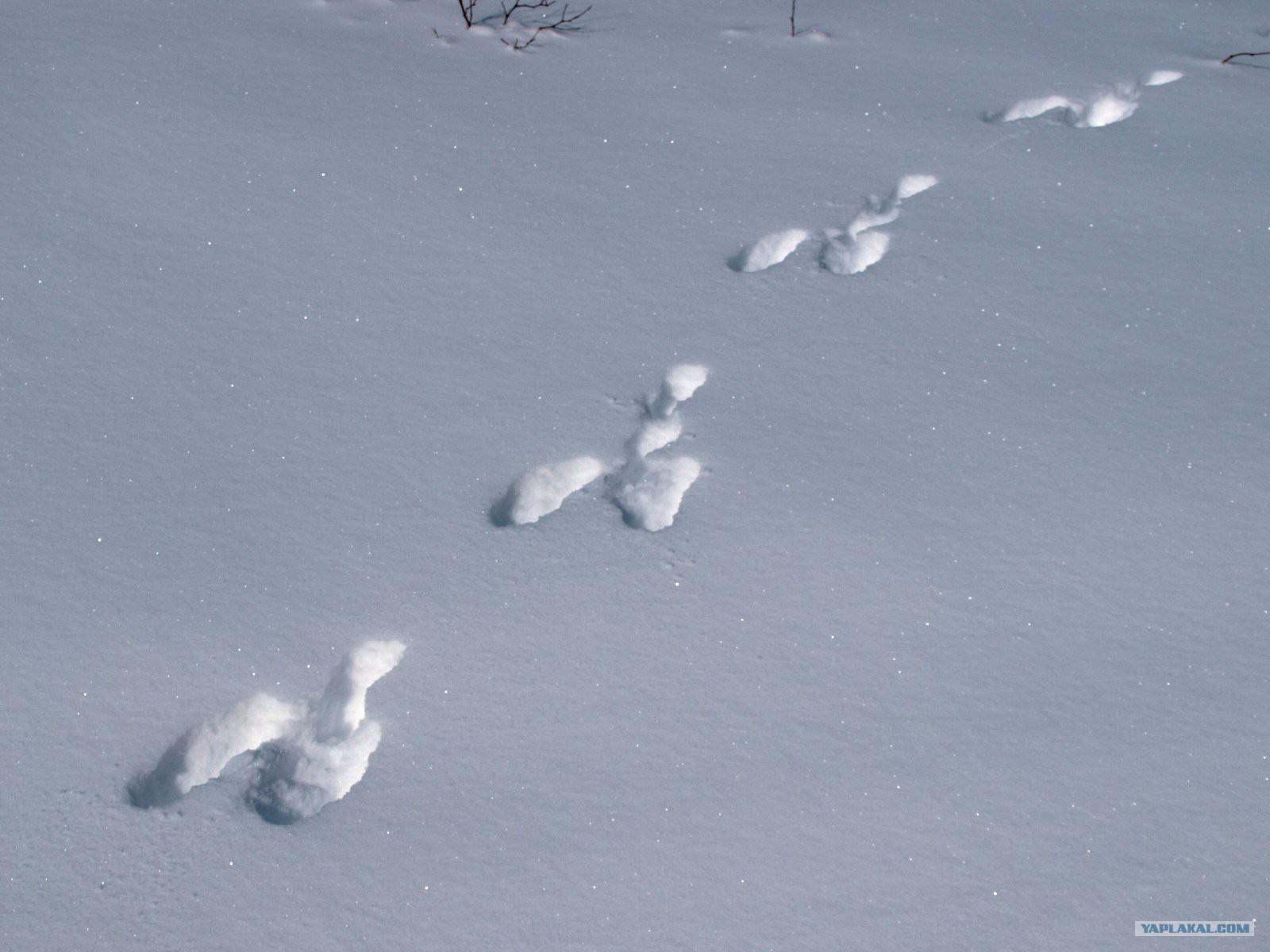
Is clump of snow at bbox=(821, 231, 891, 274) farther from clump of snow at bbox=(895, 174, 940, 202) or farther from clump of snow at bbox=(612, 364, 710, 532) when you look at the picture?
clump of snow at bbox=(612, 364, 710, 532)

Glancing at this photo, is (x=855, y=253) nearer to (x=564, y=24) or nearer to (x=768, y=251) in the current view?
(x=768, y=251)

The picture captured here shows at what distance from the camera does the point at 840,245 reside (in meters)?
1.69

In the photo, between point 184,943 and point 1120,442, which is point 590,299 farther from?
point 184,943

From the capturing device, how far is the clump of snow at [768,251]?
1667mm

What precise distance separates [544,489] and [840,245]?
751 millimetres

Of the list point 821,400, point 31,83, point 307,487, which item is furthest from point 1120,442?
point 31,83

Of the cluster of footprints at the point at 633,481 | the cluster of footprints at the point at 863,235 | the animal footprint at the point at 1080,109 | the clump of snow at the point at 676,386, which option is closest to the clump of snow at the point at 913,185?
the cluster of footprints at the point at 863,235

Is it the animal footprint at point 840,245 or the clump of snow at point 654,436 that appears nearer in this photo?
the clump of snow at point 654,436

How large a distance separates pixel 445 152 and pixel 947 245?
3.19ft

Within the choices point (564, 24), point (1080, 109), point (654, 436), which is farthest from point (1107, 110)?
point (654, 436)

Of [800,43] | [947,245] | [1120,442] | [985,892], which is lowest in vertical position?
[985,892]

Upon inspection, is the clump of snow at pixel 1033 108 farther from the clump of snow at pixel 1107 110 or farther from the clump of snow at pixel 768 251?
the clump of snow at pixel 768 251

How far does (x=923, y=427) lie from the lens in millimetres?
1426

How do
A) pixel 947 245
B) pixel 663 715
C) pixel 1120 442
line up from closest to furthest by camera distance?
pixel 663 715 < pixel 1120 442 < pixel 947 245
